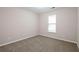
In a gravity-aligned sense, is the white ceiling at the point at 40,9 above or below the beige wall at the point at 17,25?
above

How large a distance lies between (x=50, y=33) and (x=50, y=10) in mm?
464

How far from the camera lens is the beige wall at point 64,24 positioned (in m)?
1.12

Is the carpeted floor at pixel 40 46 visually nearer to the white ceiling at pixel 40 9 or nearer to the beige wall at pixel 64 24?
the beige wall at pixel 64 24

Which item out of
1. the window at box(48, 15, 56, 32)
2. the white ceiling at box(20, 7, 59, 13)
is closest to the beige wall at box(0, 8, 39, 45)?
the white ceiling at box(20, 7, 59, 13)

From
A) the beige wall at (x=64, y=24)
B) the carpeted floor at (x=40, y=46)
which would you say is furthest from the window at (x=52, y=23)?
the carpeted floor at (x=40, y=46)

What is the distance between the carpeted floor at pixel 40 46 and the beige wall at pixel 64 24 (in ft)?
0.35

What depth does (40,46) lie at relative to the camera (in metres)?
1.19

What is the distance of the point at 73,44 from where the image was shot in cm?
114

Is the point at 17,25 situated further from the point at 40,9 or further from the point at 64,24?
the point at 64,24

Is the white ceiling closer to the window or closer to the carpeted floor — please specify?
the window

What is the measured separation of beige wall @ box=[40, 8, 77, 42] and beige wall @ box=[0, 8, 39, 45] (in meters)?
0.17

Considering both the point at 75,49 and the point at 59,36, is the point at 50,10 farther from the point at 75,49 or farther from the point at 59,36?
the point at 75,49

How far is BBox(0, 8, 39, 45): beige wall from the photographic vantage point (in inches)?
45.6
